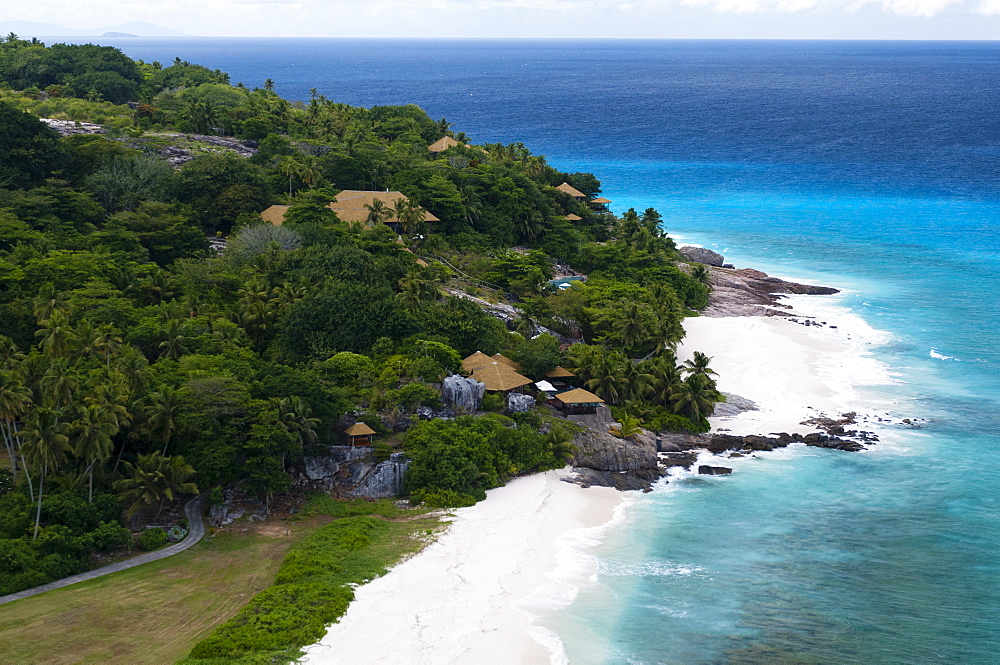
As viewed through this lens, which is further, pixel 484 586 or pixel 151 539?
pixel 151 539

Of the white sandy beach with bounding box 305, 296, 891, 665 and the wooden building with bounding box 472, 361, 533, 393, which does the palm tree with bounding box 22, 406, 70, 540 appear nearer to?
the white sandy beach with bounding box 305, 296, 891, 665

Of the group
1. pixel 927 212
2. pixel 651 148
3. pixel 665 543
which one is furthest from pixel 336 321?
pixel 651 148

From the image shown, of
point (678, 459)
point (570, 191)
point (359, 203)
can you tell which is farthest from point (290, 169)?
point (678, 459)

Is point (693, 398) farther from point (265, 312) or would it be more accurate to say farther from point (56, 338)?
point (56, 338)

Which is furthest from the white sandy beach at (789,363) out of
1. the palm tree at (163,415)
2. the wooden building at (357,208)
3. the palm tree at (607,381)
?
the palm tree at (163,415)

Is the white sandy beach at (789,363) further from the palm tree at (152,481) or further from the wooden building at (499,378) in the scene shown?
the palm tree at (152,481)

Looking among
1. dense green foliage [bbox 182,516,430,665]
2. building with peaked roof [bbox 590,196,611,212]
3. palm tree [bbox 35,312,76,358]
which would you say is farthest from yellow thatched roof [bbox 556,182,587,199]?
dense green foliage [bbox 182,516,430,665]
